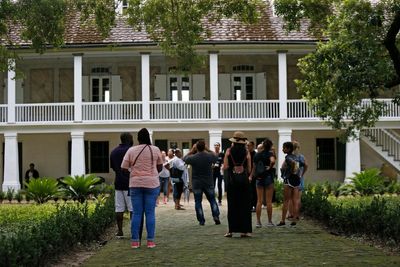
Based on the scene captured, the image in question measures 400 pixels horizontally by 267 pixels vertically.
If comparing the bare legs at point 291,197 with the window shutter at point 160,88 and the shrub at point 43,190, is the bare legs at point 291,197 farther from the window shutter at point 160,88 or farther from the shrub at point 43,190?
the window shutter at point 160,88

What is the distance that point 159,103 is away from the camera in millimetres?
26359

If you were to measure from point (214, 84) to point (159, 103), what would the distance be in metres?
2.41

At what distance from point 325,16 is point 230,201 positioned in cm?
692

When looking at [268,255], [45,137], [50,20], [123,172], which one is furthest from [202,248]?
[45,137]

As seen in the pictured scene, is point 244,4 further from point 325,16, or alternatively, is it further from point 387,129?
point 387,129

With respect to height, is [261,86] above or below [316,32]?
below

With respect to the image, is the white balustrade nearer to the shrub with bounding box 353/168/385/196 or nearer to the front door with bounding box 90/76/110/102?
the shrub with bounding box 353/168/385/196

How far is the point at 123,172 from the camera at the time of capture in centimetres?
1019

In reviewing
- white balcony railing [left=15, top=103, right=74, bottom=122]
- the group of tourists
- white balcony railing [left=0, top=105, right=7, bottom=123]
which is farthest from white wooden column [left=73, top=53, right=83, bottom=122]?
the group of tourists

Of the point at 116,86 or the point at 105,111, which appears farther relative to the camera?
the point at 116,86

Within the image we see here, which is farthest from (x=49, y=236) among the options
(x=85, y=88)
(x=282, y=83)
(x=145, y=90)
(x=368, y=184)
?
(x=85, y=88)

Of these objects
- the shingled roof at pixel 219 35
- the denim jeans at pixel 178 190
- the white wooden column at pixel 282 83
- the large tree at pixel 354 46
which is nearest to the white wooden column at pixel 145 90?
the shingled roof at pixel 219 35

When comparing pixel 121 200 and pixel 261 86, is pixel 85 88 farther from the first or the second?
pixel 121 200

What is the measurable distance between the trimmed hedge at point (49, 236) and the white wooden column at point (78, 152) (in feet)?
46.1
